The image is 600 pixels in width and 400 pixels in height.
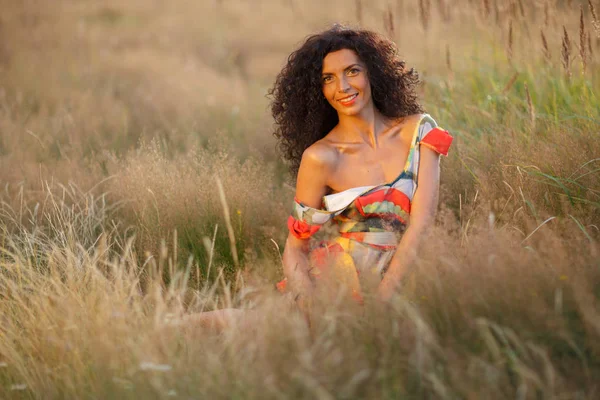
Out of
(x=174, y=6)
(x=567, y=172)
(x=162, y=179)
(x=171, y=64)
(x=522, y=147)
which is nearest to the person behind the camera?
(x=567, y=172)

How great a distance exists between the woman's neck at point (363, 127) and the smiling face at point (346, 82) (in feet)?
0.10

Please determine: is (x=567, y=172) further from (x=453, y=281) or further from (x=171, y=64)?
(x=171, y=64)

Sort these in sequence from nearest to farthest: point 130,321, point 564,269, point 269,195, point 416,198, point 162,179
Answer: point 564,269, point 130,321, point 416,198, point 162,179, point 269,195

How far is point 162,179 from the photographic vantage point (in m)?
3.93

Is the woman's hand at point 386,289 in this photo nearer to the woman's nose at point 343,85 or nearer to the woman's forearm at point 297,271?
the woman's forearm at point 297,271

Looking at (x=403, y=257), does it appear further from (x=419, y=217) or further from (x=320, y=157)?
(x=320, y=157)

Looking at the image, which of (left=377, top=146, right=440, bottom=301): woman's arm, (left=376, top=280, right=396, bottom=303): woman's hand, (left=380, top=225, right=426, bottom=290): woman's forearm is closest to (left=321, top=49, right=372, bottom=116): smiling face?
(left=377, top=146, right=440, bottom=301): woman's arm

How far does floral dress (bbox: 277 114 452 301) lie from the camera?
294 cm

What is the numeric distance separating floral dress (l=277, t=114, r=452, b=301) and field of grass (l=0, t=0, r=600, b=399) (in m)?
0.24

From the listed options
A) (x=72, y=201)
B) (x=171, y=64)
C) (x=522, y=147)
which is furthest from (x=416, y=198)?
(x=171, y=64)

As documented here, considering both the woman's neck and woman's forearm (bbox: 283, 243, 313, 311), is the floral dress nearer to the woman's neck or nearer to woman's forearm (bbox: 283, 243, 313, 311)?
woman's forearm (bbox: 283, 243, 313, 311)

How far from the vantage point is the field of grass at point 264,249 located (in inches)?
75.9

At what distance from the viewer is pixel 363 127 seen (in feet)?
10.2

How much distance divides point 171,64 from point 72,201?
5590 mm
